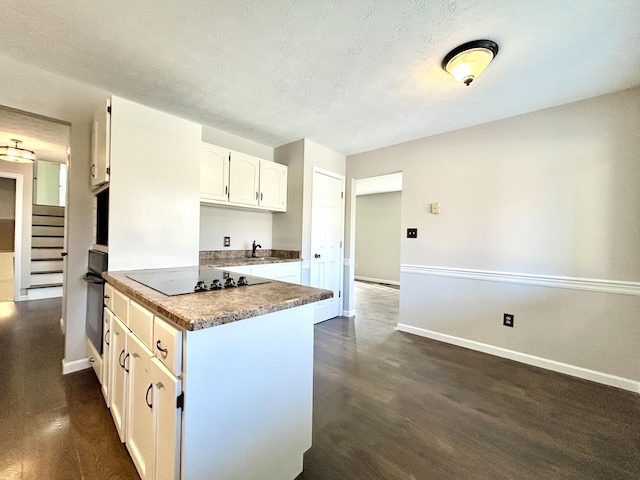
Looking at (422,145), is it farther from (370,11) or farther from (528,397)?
(528,397)

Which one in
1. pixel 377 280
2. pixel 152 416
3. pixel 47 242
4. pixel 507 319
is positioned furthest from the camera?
pixel 377 280

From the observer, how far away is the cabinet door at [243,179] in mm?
2912

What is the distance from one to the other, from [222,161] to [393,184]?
4221 millimetres

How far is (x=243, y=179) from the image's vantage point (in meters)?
3.01

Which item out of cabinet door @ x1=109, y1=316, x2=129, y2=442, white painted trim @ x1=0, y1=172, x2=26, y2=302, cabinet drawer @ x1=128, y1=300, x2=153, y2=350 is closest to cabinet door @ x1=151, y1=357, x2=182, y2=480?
cabinet drawer @ x1=128, y1=300, x2=153, y2=350

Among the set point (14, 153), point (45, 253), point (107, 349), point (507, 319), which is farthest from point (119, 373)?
point (45, 253)

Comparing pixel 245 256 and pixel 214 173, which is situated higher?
pixel 214 173

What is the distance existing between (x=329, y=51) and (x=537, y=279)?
2.71 m

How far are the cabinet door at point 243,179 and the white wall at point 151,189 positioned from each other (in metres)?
0.66

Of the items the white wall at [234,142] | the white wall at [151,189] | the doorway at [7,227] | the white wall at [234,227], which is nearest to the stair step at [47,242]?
the doorway at [7,227]

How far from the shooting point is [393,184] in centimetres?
598

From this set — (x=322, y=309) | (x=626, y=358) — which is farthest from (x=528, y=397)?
(x=322, y=309)

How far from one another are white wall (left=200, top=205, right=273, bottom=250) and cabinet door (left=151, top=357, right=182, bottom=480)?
7.46 feet

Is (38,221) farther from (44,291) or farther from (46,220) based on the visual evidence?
(44,291)
